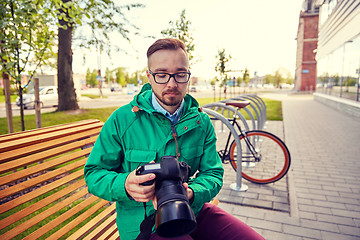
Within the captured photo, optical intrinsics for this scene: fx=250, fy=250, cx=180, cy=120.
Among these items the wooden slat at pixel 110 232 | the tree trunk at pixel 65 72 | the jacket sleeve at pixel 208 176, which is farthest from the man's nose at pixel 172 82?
the tree trunk at pixel 65 72

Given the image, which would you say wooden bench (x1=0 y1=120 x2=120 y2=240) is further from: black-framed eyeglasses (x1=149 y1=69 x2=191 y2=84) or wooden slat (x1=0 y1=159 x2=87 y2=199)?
black-framed eyeglasses (x1=149 y1=69 x2=191 y2=84)

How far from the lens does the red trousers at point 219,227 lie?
1.56 meters

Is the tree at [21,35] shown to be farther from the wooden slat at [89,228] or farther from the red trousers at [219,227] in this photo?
the red trousers at [219,227]

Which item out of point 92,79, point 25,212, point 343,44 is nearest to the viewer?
point 25,212

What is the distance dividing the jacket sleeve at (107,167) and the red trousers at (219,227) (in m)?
0.37

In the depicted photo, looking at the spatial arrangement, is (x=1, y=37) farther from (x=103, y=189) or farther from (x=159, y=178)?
(x=159, y=178)

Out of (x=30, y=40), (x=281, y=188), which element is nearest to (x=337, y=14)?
(x=281, y=188)

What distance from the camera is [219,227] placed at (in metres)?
1.66

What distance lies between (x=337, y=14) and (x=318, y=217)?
13775mm

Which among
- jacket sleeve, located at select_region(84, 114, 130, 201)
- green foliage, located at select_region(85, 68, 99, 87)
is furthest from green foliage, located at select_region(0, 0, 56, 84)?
green foliage, located at select_region(85, 68, 99, 87)

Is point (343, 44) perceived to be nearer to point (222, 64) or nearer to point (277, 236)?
point (222, 64)

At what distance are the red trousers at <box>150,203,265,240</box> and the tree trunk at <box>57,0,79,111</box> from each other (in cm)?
925

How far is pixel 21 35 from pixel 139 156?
3.38m

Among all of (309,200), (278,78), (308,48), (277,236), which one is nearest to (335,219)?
(309,200)
